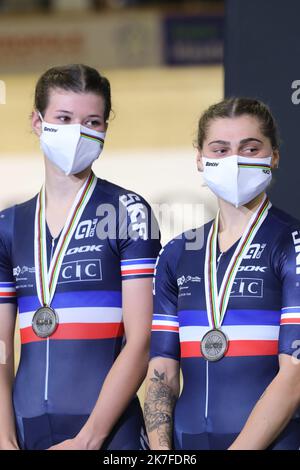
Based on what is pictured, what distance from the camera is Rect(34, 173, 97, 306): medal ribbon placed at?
352cm

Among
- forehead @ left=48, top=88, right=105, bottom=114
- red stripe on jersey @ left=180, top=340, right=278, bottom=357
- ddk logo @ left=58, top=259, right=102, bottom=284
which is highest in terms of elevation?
forehead @ left=48, top=88, right=105, bottom=114

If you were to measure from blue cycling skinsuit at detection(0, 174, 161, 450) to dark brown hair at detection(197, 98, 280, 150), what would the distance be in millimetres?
376

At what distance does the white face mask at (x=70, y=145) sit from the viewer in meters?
3.52

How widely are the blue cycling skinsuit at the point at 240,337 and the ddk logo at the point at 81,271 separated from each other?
10.6 inches

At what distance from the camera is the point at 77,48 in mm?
14820

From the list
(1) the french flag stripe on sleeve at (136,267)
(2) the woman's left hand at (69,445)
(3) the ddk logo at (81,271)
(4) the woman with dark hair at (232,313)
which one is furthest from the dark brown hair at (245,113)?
(2) the woman's left hand at (69,445)

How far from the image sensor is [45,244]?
3.60 meters

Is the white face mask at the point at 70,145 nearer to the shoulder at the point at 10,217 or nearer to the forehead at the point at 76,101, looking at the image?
the forehead at the point at 76,101

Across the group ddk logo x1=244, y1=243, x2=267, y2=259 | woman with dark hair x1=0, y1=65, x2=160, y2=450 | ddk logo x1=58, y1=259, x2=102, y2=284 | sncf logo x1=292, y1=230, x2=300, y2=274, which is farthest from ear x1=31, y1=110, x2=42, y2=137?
sncf logo x1=292, y1=230, x2=300, y2=274

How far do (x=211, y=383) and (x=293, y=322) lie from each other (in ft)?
1.12

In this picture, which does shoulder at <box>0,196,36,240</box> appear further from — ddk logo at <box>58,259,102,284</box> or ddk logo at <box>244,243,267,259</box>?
ddk logo at <box>244,243,267,259</box>

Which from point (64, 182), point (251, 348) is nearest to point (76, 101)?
point (64, 182)
